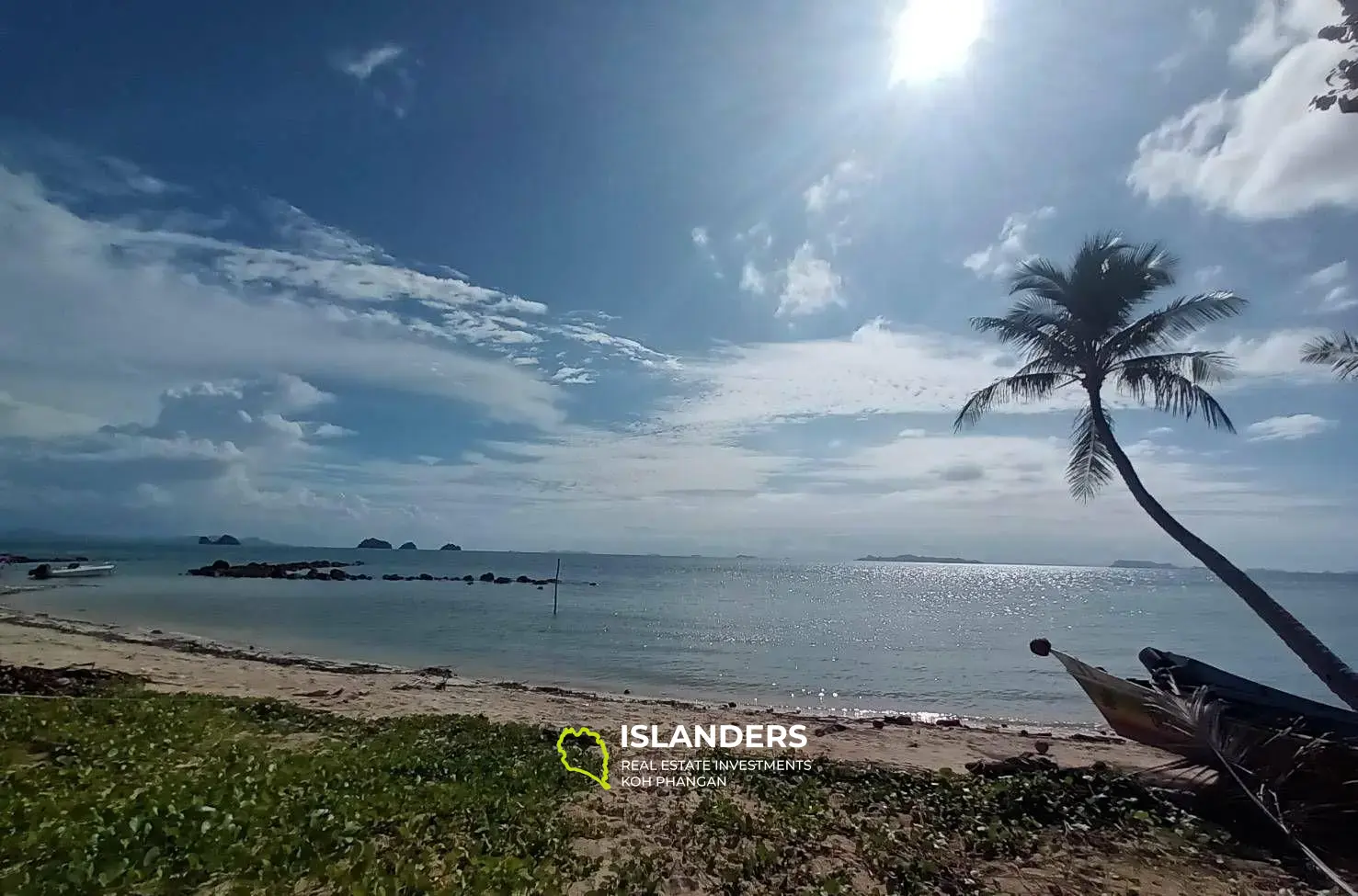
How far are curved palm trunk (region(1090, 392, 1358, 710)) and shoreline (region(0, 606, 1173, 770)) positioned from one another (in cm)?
301

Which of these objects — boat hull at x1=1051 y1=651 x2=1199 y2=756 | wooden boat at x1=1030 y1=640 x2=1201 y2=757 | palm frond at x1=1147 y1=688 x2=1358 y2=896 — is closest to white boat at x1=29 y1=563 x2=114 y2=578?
wooden boat at x1=1030 y1=640 x2=1201 y2=757

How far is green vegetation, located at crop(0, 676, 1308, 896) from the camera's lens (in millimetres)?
5059

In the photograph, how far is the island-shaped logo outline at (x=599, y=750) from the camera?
341 inches

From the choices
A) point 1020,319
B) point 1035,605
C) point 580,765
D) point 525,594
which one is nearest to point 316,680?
point 580,765

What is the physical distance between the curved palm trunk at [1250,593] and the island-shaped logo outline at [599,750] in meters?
11.5

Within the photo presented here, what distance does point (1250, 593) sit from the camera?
43.1ft

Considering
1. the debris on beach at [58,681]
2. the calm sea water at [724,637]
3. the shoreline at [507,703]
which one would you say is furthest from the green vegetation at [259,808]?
the calm sea water at [724,637]

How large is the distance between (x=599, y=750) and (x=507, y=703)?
20.4ft

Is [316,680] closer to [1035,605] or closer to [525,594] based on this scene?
[525,594]

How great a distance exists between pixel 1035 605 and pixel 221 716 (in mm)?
78316

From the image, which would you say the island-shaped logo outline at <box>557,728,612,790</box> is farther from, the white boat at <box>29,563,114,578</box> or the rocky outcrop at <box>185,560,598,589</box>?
the white boat at <box>29,563,114,578</box>

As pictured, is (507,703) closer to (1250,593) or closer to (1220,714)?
(1220,714)

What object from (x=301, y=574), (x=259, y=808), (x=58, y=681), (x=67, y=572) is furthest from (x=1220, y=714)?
(x=301, y=574)

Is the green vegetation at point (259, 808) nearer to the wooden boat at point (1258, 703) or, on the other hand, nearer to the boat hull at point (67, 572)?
the wooden boat at point (1258, 703)
